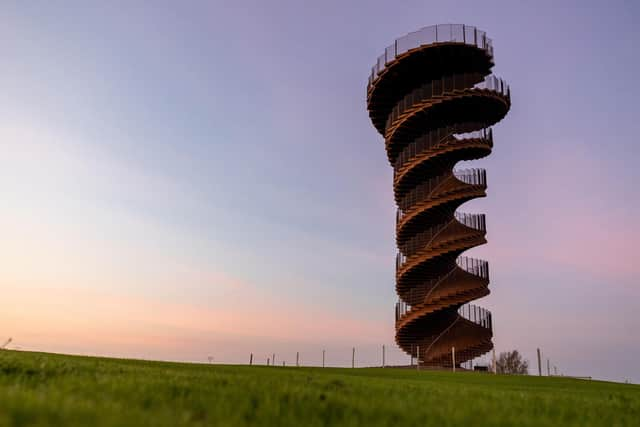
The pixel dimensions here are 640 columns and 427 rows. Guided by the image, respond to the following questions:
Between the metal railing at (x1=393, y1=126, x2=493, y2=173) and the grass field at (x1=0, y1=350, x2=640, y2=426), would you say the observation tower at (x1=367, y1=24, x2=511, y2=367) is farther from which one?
the grass field at (x1=0, y1=350, x2=640, y2=426)

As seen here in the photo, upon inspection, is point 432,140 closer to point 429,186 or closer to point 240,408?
point 429,186

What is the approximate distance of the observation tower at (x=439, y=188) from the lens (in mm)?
37125

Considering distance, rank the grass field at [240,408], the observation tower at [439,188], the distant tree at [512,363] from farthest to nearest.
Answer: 1. the distant tree at [512,363]
2. the observation tower at [439,188]
3. the grass field at [240,408]

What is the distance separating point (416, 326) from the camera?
38.1 meters

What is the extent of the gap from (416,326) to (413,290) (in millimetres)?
2595

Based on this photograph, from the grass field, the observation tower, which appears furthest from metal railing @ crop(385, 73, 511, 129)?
the grass field

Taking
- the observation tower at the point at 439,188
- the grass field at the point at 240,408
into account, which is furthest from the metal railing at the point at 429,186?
the grass field at the point at 240,408

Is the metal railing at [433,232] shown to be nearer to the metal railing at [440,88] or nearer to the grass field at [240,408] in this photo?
the metal railing at [440,88]

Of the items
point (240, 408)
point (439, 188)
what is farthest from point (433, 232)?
point (240, 408)

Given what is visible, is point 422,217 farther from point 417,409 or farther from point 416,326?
point 417,409

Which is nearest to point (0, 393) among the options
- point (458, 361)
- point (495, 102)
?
point (458, 361)

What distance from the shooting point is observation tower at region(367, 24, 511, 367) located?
37125mm

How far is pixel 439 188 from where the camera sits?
37.8 m

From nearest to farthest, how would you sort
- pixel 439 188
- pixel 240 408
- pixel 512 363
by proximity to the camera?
1. pixel 240 408
2. pixel 439 188
3. pixel 512 363
